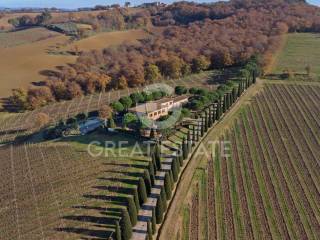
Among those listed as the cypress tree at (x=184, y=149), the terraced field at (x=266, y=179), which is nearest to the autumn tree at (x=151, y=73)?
the terraced field at (x=266, y=179)

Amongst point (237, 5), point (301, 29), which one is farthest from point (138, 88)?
point (237, 5)

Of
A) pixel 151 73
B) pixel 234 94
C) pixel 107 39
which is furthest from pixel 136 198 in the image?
pixel 107 39

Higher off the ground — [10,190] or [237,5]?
[237,5]

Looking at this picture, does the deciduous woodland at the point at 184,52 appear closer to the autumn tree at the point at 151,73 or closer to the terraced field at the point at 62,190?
the autumn tree at the point at 151,73

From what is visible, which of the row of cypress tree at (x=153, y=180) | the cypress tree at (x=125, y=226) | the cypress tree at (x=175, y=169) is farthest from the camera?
the cypress tree at (x=175, y=169)

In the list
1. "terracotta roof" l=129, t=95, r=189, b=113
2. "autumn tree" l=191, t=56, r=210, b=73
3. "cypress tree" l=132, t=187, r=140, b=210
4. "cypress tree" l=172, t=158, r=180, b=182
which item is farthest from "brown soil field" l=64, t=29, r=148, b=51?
"cypress tree" l=132, t=187, r=140, b=210

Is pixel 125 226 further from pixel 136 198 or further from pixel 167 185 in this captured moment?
pixel 167 185

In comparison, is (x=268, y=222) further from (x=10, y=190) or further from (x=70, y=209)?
Result: (x=10, y=190)

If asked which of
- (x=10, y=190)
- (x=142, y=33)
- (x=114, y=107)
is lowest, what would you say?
(x=10, y=190)
